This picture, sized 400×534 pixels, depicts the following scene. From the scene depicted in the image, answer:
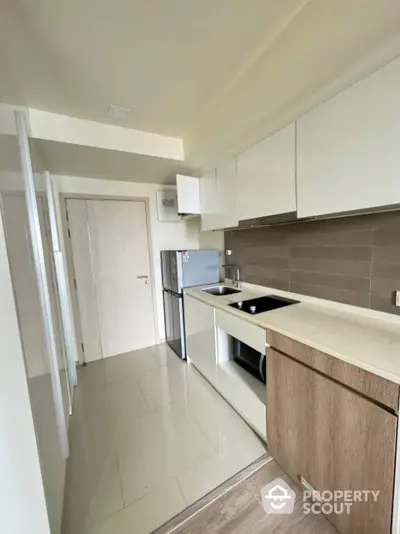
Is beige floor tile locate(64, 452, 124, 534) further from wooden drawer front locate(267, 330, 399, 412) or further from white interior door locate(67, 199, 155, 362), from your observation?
white interior door locate(67, 199, 155, 362)

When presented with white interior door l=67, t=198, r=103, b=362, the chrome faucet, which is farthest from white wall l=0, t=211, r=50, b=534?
white interior door l=67, t=198, r=103, b=362

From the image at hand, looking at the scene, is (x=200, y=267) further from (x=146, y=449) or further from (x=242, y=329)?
(x=146, y=449)

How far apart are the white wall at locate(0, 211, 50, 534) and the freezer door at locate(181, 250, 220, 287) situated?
2038 millimetres

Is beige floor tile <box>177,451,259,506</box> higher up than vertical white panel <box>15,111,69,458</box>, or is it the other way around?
vertical white panel <box>15,111,69,458</box>

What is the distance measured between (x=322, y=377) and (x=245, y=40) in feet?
6.15

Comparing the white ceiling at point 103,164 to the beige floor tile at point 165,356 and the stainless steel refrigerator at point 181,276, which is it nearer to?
the stainless steel refrigerator at point 181,276

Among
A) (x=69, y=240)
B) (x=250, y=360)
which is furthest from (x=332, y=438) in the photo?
(x=69, y=240)

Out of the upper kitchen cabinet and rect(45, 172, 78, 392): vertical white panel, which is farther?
rect(45, 172, 78, 392): vertical white panel

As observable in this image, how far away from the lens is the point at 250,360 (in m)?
2.02

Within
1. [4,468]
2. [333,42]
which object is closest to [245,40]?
[333,42]

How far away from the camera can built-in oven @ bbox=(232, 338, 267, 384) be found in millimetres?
1867

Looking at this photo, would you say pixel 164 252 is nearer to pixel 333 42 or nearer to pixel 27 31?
pixel 27 31

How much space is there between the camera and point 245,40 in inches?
53.5

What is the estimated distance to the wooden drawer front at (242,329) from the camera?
5.10ft
